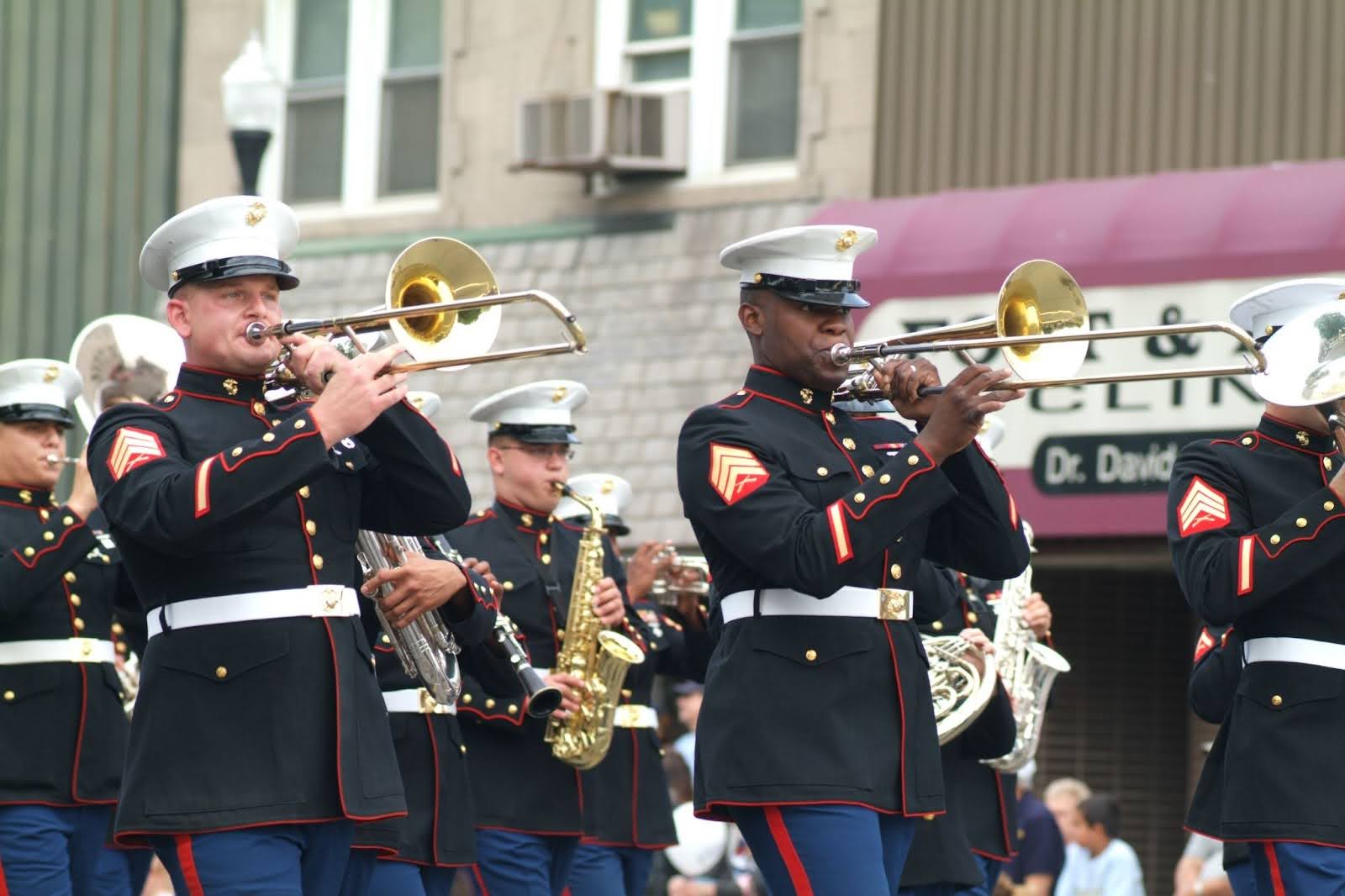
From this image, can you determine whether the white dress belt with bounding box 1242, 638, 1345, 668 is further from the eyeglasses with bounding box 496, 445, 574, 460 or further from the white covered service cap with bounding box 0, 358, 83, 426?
the white covered service cap with bounding box 0, 358, 83, 426

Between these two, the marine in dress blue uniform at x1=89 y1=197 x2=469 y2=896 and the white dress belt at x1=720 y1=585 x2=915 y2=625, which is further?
the white dress belt at x1=720 y1=585 x2=915 y2=625

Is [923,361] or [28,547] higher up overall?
[923,361]

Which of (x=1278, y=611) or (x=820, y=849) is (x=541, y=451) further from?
(x=820, y=849)

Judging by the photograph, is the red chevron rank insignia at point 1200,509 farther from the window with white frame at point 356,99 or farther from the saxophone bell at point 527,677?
the window with white frame at point 356,99

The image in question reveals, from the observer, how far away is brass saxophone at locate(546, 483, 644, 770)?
976 centimetres

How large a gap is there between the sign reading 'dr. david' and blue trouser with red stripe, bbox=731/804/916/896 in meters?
9.28

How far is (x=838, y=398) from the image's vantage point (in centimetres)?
700

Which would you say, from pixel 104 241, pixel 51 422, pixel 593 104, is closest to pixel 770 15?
pixel 593 104

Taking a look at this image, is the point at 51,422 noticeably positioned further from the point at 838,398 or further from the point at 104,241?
the point at 104,241

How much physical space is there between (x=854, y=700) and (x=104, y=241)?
15.6 metres

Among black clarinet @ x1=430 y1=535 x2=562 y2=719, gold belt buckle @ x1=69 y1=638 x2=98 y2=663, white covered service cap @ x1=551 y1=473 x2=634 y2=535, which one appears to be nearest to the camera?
black clarinet @ x1=430 y1=535 x2=562 y2=719

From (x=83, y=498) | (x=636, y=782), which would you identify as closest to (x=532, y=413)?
(x=636, y=782)

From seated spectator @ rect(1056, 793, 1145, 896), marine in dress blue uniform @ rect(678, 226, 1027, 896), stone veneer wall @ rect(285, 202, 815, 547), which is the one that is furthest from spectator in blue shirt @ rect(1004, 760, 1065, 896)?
marine in dress blue uniform @ rect(678, 226, 1027, 896)

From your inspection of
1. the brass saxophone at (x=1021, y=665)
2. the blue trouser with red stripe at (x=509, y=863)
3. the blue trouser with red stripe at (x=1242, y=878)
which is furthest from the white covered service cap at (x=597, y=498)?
the blue trouser with red stripe at (x=1242, y=878)
